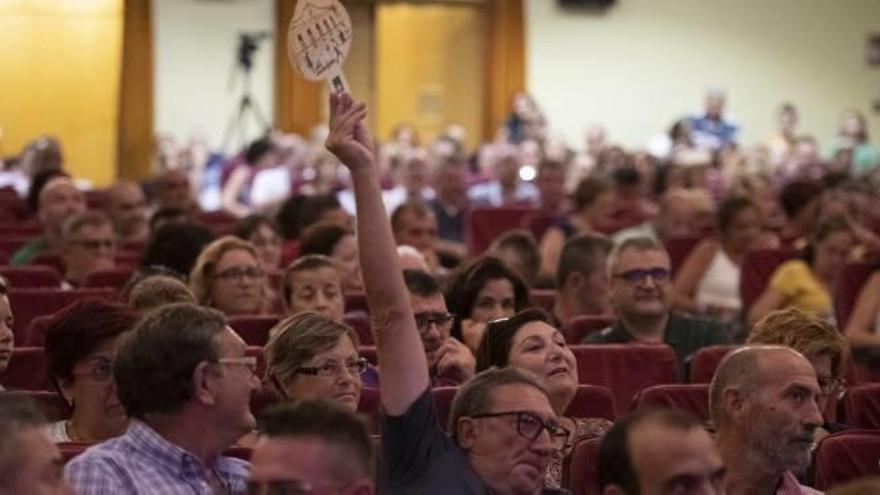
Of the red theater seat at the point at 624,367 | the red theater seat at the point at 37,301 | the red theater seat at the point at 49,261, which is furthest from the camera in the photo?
the red theater seat at the point at 49,261

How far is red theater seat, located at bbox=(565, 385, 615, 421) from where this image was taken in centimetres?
599

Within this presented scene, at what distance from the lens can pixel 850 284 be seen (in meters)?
9.91

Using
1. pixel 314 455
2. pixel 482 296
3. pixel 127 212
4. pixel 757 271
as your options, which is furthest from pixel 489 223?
pixel 314 455

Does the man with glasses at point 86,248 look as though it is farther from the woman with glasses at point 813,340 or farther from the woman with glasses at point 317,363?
the woman with glasses at point 317,363

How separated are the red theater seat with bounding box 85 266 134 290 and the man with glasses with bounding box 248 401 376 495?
569 cm

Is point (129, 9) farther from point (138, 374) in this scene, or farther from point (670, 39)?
point (138, 374)

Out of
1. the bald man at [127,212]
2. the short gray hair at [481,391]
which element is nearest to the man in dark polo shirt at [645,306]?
the short gray hair at [481,391]

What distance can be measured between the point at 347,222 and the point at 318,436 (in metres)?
6.69

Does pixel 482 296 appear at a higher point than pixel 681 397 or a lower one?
higher

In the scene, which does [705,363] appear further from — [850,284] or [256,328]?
[850,284]

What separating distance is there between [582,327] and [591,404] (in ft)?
6.31

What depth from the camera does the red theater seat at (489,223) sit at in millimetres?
13867

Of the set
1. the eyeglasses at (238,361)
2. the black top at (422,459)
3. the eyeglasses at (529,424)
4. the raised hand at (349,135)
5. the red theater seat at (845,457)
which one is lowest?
the red theater seat at (845,457)

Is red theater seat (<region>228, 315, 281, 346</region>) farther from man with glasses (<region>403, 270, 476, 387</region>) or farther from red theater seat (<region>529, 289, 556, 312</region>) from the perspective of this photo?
red theater seat (<region>529, 289, 556, 312</region>)
